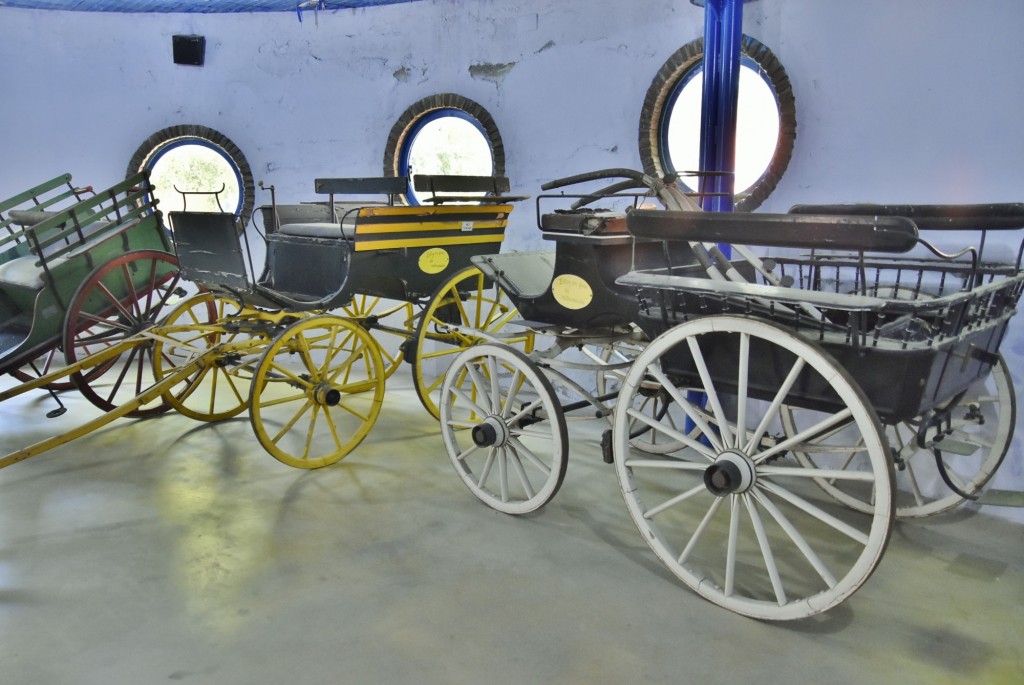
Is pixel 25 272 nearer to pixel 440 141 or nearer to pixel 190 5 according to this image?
pixel 190 5

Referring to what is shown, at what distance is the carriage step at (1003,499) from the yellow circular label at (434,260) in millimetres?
2477

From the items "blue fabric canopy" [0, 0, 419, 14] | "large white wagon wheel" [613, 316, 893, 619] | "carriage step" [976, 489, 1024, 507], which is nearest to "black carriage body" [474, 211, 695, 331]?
"large white wagon wheel" [613, 316, 893, 619]

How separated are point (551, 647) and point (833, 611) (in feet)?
2.76

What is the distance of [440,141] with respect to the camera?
5250 millimetres

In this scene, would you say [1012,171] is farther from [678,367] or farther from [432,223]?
[432,223]

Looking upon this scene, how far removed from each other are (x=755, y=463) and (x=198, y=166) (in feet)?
16.7

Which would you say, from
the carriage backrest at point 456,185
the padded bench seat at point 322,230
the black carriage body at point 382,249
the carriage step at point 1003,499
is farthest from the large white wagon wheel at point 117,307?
the carriage step at point 1003,499

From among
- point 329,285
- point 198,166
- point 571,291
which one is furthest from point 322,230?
A: point 198,166

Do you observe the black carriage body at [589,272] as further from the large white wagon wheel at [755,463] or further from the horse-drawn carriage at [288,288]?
the horse-drawn carriage at [288,288]

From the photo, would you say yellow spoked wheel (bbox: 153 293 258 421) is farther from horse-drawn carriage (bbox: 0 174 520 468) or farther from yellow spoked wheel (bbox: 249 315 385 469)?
yellow spoked wheel (bbox: 249 315 385 469)

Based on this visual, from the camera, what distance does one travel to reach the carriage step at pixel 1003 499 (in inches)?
91.1

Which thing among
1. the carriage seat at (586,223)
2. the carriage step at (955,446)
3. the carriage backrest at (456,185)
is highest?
the carriage backrest at (456,185)

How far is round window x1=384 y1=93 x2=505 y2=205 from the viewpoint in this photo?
492 cm

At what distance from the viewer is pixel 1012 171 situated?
113 inches
